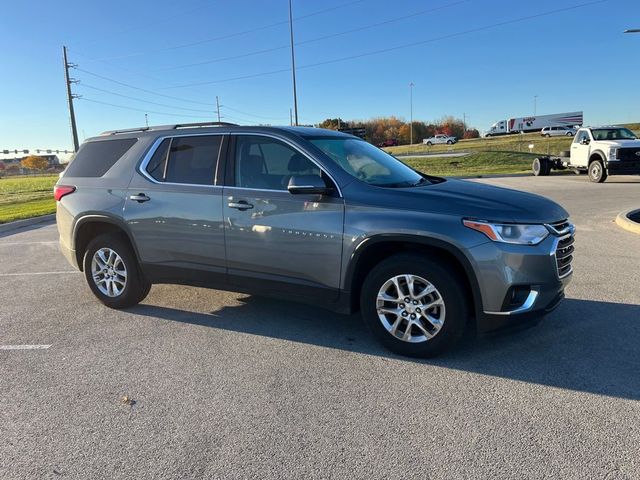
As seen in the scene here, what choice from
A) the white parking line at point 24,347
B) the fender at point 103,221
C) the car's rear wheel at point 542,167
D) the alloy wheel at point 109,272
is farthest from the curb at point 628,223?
the car's rear wheel at point 542,167

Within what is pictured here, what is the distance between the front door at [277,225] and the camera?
411 centimetres

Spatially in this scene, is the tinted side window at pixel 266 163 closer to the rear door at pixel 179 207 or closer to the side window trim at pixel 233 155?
the side window trim at pixel 233 155

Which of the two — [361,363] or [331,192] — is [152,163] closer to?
[331,192]

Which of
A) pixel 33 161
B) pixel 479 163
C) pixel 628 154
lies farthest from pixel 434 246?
pixel 33 161

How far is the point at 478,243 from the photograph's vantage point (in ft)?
11.8

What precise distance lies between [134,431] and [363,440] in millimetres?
1430

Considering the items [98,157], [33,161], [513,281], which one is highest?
[33,161]

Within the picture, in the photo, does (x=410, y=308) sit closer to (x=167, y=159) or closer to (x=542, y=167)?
(x=167, y=159)

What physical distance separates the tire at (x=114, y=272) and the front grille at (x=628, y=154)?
1805 cm

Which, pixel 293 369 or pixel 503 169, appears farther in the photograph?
pixel 503 169

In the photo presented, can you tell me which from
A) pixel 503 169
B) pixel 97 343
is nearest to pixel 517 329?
pixel 97 343

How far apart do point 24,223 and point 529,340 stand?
14.2 m

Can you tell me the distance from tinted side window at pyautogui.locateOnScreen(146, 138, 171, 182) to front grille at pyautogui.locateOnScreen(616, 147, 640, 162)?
17.8 metres

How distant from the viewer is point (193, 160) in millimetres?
4895
